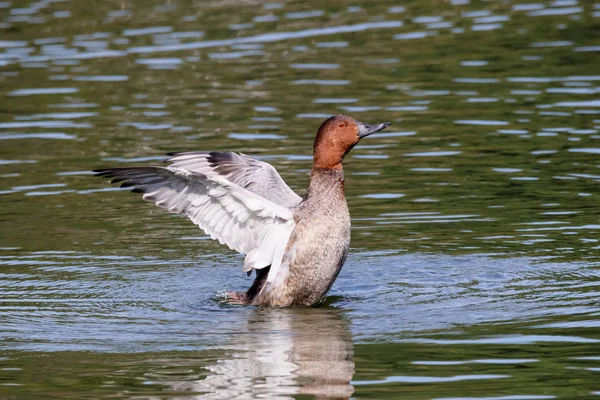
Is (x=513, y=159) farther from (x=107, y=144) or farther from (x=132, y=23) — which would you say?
(x=132, y=23)

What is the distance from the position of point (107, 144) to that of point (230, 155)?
4542 millimetres

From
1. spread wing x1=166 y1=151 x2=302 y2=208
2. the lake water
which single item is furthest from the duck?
spread wing x1=166 y1=151 x2=302 y2=208

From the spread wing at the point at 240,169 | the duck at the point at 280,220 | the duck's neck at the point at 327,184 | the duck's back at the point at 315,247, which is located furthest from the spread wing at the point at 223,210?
the spread wing at the point at 240,169

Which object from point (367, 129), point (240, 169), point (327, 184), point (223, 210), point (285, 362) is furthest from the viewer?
point (240, 169)

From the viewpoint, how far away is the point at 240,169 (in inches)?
440

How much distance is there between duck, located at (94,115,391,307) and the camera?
9750mm

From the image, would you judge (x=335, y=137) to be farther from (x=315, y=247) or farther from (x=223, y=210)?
(x=223, y=210)

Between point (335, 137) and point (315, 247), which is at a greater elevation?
point (335, 137)

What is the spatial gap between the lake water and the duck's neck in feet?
2.73

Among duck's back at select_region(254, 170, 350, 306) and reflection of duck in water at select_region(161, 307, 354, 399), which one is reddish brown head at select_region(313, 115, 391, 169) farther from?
reflection of duck in water at select_region(161, 307, 354, 399)

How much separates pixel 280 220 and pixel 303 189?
11.1ft

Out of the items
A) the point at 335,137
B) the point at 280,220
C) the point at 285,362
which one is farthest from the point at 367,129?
the point at 285,362

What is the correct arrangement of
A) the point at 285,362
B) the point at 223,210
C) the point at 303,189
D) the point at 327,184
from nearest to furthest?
the point at 285,362, the point at 223,210, the point at 327,184, the point at 303,189

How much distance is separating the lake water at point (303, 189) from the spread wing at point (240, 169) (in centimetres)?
82
